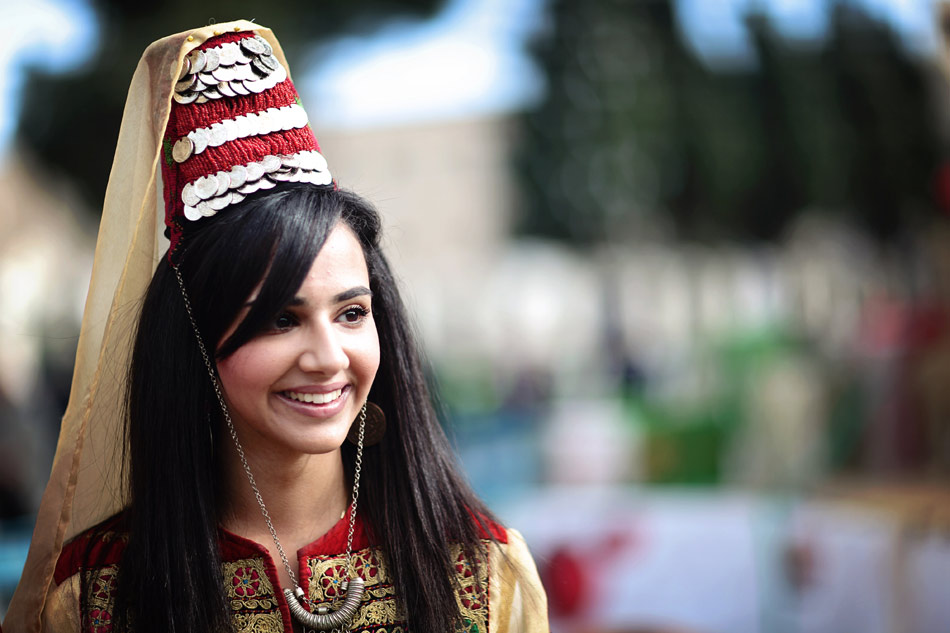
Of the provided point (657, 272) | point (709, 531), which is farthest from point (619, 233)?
point (709, 531)

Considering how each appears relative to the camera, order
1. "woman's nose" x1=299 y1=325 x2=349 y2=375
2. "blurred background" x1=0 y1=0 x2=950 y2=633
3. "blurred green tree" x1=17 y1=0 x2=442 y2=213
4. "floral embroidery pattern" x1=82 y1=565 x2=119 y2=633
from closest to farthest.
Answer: "woman's nose" x1=299 y1=325 x2=349 y2=375, "floral embroidery pattern" x1=82 y1=565 x2=119 y2=633, "blurred background" x1=0 y1=0 x2=950 y2=633, "blurred green tree" x1=17 y1=0 x2=442 y2=213

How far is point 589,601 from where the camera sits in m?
4.97

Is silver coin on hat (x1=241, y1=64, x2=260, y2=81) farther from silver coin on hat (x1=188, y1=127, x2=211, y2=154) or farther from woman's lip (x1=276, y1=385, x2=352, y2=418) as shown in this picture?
woman's lip (x1=276, y1=385, x2=352, y2=418)

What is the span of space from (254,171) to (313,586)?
834 mm

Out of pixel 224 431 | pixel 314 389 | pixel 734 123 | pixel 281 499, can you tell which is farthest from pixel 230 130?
pixel 734 123

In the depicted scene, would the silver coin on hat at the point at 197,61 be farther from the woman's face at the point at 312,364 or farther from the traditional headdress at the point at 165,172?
the woman's face at the point at 312,364

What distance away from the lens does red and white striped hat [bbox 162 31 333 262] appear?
6.14 ft

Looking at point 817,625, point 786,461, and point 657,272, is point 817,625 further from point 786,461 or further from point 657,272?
point 657,272

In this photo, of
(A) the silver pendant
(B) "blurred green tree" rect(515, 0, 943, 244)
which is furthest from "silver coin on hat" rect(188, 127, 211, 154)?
(B) "blurred green tree" rect(515, 0, 943, 244)

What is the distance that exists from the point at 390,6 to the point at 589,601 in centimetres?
642

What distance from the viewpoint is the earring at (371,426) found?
2100 millimetres

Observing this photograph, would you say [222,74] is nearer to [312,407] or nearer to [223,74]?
[223,74]

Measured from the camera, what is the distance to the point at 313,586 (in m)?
1.96

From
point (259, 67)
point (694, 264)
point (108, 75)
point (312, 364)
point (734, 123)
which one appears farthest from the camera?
point (694, 264)
